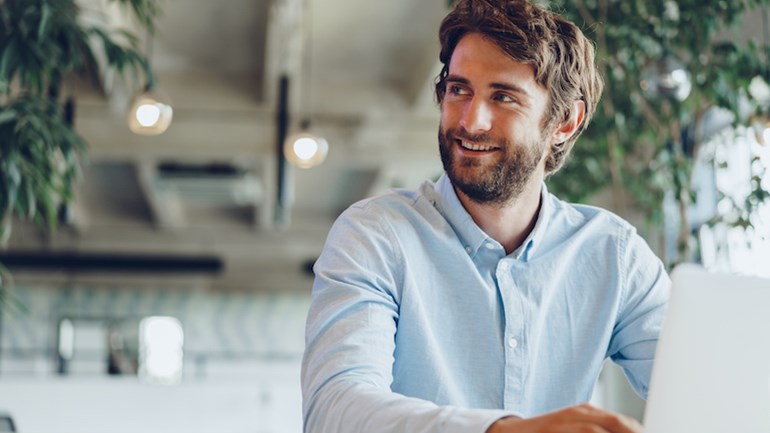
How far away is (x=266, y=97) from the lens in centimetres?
834

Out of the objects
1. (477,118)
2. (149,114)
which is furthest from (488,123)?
(149,114)

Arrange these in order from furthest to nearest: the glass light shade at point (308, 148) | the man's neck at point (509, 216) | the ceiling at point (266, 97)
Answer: the ceiling at point (266, 97)
the glass light shade at point (308, 148)
the man's neck at point (509, 216)

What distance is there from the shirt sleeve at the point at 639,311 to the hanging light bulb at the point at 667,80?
236 centimetres

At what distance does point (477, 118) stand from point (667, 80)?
2.54 meters

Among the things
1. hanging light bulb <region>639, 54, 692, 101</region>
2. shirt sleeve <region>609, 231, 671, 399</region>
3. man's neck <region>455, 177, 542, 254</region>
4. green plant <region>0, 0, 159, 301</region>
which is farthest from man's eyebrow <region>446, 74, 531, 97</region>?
hanging light bulb <region>639, 54, 692, 101</region>

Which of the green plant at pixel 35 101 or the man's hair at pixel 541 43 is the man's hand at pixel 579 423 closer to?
the man's hair at pixel 541 43

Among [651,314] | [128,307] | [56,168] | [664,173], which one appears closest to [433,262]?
[651,314]

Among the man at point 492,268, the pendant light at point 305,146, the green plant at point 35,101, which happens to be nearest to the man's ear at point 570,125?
the man at point 492,268

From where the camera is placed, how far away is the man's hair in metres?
1.37

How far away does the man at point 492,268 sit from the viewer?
3.96 feet

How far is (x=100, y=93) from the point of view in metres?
8.16

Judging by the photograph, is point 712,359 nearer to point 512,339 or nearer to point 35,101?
point 512,339

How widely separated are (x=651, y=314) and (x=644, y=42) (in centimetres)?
254

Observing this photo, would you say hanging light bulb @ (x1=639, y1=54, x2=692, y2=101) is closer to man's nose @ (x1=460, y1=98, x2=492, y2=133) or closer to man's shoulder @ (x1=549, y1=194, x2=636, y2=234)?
man's shoulder @ (x1=549, y1=194, x2=636, y2=234)
